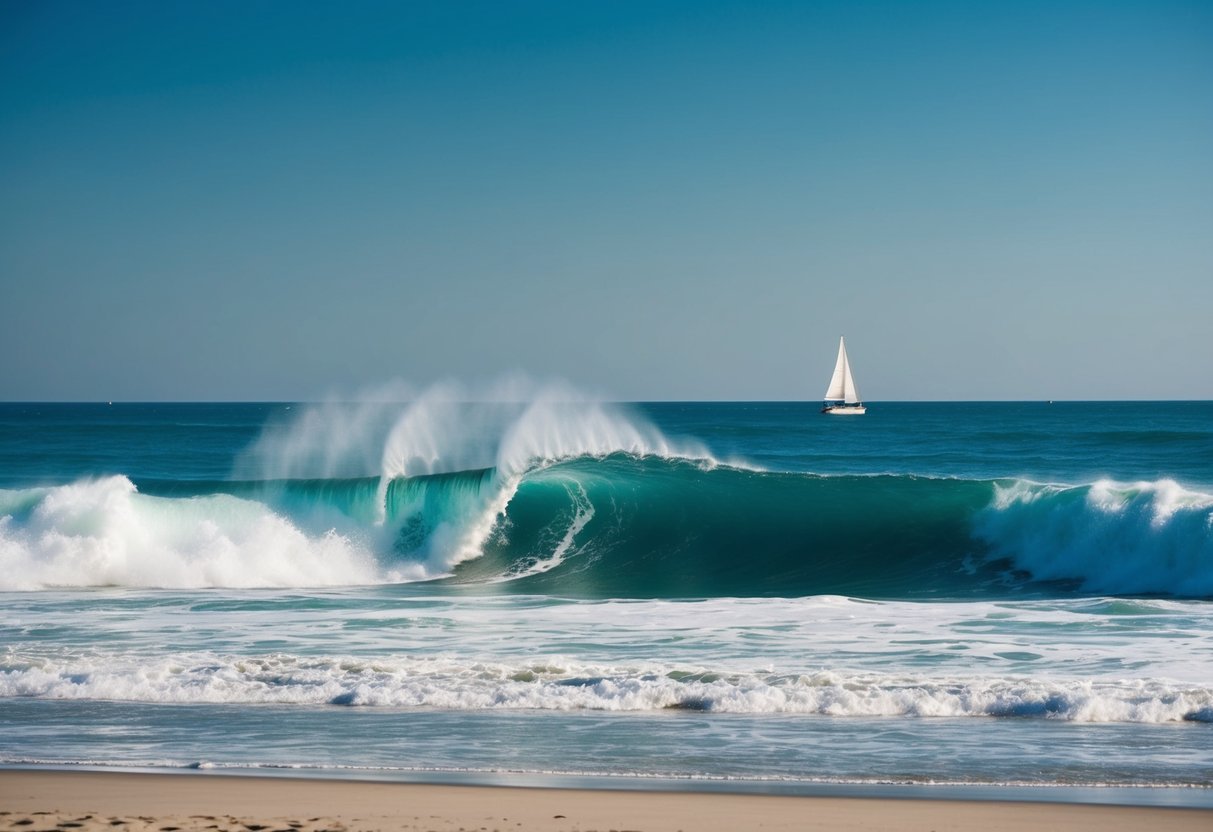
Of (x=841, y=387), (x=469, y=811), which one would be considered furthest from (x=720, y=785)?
(x=841, y=387)

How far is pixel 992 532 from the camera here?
18.4 metres

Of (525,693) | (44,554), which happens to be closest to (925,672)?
(525,693)

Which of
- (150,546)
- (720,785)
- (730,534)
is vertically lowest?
(720,785)

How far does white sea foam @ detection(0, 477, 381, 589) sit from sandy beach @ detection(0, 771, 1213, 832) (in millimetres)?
10452

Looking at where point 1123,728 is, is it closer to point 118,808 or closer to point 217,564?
point 118,808

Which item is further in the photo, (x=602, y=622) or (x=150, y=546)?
(x=150, y=546)

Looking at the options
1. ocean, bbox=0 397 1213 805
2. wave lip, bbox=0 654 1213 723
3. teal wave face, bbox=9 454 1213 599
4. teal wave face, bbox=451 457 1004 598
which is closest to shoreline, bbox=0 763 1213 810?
ocean, bbox=0 397 1213 805

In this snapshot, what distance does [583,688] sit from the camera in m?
8.50

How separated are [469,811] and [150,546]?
1248 centimetres

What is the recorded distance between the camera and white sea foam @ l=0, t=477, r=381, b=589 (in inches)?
639

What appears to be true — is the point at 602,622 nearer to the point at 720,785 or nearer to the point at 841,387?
the point at 720,785

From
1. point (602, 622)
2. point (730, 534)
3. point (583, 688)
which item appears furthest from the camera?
point (730, 534)

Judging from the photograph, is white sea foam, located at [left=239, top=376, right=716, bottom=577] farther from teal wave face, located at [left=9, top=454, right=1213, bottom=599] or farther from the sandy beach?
the sandy beach

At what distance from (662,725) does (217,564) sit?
10507mm
